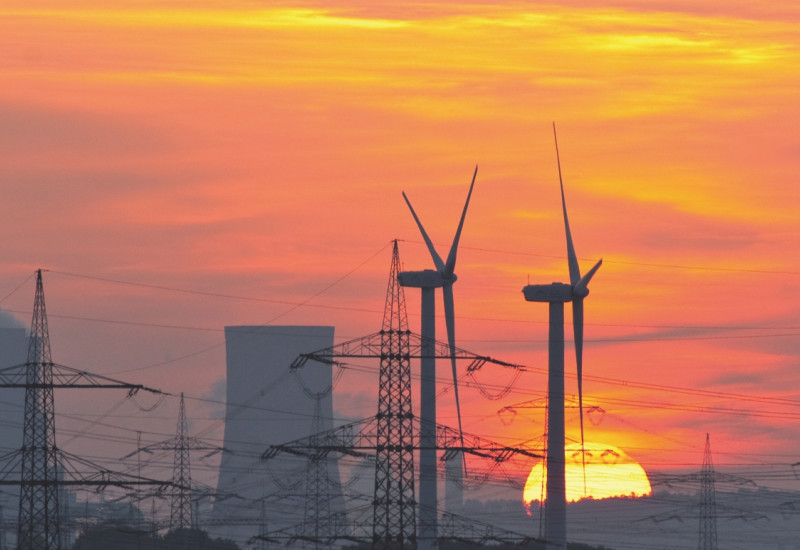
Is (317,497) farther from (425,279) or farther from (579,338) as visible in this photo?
(579,338)

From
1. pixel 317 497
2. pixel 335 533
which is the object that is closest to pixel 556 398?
pixel 317 497

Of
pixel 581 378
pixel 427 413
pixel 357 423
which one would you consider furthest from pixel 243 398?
pixel 357 423

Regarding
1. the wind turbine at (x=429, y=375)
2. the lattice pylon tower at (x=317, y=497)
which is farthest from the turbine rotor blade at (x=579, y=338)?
the lattice pylon tower at (x=317, y=497)

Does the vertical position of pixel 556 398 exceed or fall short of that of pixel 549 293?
it falls short

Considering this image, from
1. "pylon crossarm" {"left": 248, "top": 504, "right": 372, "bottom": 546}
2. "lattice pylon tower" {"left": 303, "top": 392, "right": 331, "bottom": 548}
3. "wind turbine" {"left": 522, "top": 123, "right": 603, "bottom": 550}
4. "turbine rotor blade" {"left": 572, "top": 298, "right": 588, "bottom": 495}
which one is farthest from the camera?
"wind turbine" {"left": 522, "top": 123, "right": 603, "bottom": 550}

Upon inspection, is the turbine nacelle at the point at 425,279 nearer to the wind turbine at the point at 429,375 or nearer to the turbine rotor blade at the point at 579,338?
the wind turbine at the point at 429,375

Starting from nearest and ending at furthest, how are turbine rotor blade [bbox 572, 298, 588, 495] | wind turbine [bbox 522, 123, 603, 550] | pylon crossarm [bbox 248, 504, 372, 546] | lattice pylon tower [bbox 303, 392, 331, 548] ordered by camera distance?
pylon crossarm [bbox 248, 504, 372, 546], lattice pylon tower [bbox 303, 392, 331, 548], turbine rotor blade [bbox 572, 298, 588, 495], wind turbine [bbox 522, 123, 603, 550]

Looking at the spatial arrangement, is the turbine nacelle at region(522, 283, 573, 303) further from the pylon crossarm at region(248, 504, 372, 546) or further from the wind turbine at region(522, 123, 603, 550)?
the pylon crossarm at region(248, 504, 372, 546)

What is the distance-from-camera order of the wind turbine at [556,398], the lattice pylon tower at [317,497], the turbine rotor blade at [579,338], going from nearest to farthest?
the lattice pylon tower at [317,497] < the turbine rotor blade at [579,338] < the wind turbine at [556,398]

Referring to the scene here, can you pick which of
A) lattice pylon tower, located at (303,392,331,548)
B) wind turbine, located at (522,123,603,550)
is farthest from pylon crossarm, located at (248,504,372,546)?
wind turbine, located at (522,123,603,550)

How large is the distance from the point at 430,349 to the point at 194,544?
3862 cm

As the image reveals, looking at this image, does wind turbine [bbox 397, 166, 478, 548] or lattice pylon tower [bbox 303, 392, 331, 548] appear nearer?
lattice pylon tower [bbox 303, 392, 331, 548]

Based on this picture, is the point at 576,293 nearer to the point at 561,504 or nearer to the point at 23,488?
the point at 561,504

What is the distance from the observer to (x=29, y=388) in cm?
6222
